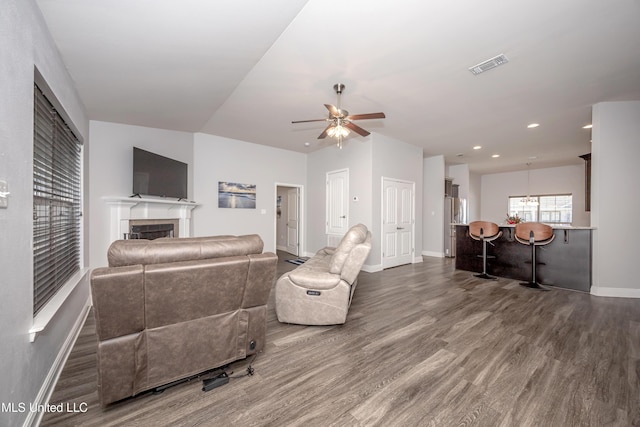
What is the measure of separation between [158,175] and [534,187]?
11329mm

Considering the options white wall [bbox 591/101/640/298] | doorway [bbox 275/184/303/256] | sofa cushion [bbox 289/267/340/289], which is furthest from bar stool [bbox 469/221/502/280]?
doorway [bbox 275/184/303/256]

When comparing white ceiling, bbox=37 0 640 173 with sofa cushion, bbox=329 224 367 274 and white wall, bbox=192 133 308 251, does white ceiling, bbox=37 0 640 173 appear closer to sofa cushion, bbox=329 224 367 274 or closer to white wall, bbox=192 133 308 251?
white wall, bbox=192 133 308 251

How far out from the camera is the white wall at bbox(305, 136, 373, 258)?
5.21m

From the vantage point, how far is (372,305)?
327 cm

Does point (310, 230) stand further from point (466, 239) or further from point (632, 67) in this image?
point (632, 67)

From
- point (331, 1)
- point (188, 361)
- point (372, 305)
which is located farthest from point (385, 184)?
point (188, 361)

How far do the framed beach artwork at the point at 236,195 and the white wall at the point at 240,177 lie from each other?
86mm

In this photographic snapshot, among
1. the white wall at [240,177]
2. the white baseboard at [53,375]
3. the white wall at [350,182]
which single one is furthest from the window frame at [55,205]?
the white wall at [350,182]

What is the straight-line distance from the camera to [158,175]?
4.19m

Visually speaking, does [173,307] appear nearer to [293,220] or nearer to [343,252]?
[343,252]

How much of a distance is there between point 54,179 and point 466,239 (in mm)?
6236

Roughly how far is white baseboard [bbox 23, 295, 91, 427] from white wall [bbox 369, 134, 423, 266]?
Result: 4.42 m

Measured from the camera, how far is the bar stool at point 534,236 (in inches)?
157

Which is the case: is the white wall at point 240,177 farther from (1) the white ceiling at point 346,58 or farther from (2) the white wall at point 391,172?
(2) the white wall at point 391,172
